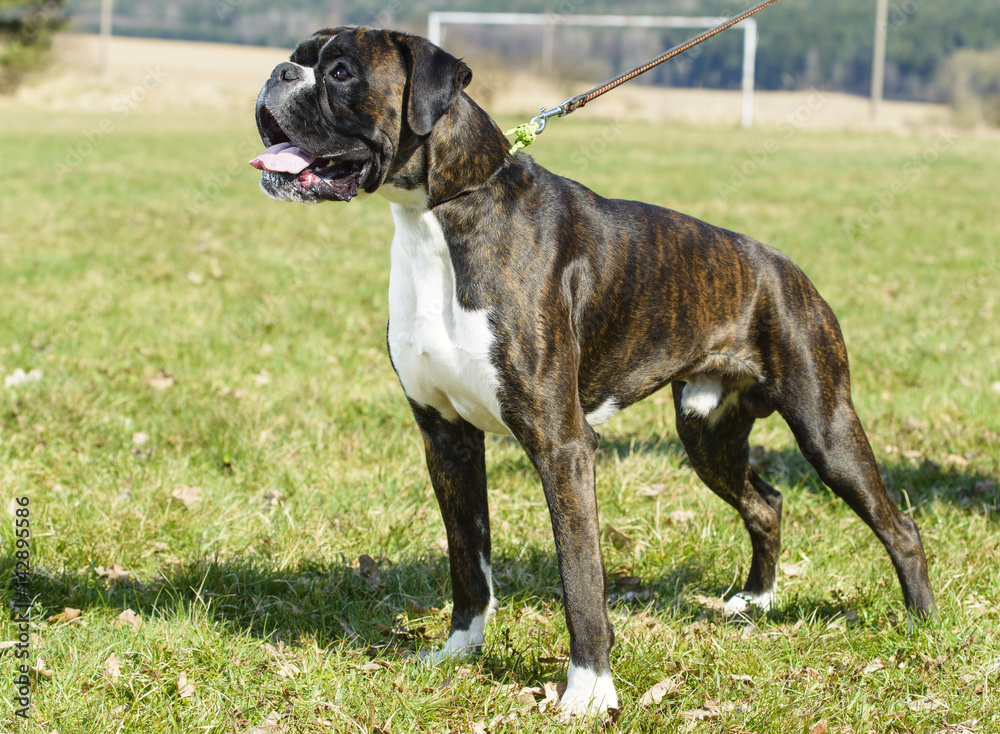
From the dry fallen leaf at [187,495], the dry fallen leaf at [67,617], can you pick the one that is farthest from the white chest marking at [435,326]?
the dry fallen leaf at [187,495]

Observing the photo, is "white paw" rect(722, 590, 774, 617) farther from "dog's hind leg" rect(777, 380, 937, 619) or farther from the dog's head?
the dog's head

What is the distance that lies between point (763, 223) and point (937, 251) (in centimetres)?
211

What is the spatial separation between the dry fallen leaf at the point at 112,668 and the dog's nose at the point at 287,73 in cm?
176

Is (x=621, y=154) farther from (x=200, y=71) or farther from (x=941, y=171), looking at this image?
(x=200, y=71)

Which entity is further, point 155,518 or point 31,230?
point 31,230

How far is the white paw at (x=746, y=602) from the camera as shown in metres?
3.21

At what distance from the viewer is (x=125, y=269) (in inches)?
308

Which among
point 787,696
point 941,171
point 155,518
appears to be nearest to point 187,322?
point 155,518

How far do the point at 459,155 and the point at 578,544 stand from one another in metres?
1.11

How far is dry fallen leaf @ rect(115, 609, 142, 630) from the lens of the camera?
288 cm

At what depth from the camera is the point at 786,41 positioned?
38812 mm

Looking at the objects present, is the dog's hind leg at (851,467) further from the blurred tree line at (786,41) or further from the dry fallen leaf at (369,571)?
the blurred tree line at (786,41)

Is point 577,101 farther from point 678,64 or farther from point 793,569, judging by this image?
point 678,64

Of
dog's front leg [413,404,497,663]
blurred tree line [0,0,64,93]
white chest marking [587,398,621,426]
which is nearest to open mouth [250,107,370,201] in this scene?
dog's front leg [413,404,497,663]
